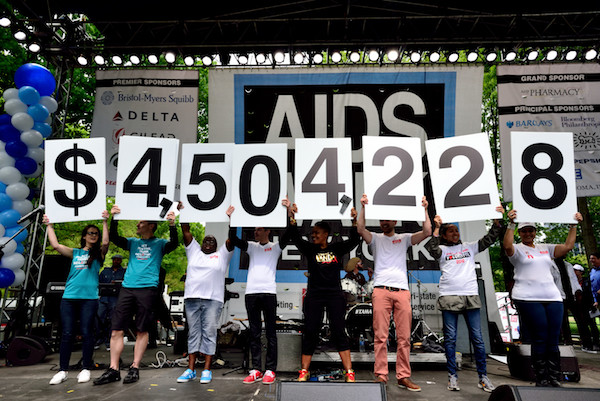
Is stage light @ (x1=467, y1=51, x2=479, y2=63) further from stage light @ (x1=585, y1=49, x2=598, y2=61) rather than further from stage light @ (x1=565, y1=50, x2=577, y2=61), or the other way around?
stage light @ (x1=585, y1=49, x2=598, y2=61)

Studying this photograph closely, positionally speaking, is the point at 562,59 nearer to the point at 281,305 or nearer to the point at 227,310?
Result: the point at 281,305

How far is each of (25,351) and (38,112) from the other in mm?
3631

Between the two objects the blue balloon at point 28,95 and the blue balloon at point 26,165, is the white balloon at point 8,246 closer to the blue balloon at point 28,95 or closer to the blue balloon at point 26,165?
the blue balloon at point 26,165

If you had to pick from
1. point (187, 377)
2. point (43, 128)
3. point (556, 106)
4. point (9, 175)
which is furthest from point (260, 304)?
point (556, 106)

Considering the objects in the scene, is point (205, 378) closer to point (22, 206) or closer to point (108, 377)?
point (108, 377)

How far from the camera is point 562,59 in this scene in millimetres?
7668

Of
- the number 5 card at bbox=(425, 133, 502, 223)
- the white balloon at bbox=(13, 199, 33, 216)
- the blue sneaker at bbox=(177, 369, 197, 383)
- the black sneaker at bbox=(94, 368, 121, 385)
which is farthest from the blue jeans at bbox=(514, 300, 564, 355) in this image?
the white balloon at bbox=(13, 199, 33, 216)

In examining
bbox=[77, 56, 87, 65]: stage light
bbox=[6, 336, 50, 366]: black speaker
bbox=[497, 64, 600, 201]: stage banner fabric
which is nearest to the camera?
bbox=[6, 336, 50, 366]: black speaker

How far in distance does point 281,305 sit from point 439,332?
283cm

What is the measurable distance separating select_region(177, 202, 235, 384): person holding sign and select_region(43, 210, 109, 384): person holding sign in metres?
0.97

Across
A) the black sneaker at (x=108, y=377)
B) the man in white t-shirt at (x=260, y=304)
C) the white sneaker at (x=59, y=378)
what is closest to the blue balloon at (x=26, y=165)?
the white sneaker at (x=59, y=378)

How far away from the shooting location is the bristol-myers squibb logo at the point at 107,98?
7.72m

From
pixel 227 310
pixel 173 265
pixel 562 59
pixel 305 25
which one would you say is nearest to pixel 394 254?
pixel 227 310

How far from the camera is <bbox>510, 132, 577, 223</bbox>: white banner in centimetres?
384
